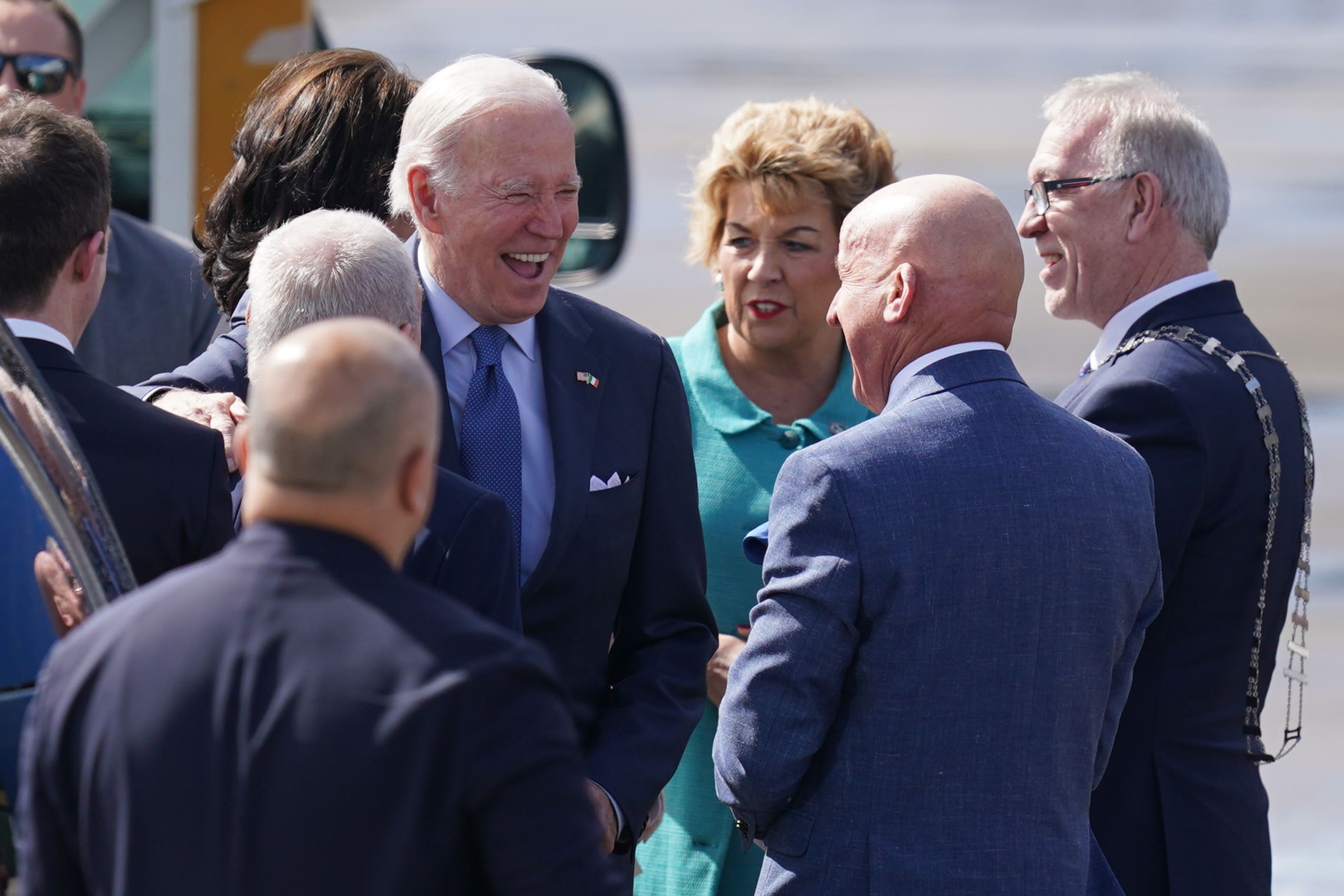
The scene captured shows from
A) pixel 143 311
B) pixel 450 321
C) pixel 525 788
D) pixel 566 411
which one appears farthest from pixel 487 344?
pixel 143 311

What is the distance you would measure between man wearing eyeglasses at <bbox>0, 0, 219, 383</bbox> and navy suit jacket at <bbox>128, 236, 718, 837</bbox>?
1245 millimetres

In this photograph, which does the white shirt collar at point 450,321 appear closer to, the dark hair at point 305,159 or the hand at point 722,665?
the dark hair at point 305,159

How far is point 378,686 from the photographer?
56.4 inches

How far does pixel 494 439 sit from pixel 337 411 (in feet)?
3.55

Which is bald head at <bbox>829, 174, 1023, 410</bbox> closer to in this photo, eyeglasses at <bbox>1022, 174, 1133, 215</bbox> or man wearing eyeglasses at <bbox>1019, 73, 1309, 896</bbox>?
man wearing eyeglasses at <bbox>1019, 73, 1309, 896</bbox>

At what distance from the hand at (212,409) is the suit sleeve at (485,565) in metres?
0.43

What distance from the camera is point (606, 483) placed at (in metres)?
2.58

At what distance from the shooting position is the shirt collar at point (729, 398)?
3393 millimetres

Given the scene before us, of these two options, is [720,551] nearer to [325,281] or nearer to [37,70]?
[325,281]

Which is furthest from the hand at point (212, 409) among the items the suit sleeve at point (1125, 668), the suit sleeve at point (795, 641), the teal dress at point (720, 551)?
the suit sleeve at point (1125, 668)

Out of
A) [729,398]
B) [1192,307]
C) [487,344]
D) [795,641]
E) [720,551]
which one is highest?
[1192,307]

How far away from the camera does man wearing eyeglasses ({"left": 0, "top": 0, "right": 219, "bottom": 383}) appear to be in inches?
149

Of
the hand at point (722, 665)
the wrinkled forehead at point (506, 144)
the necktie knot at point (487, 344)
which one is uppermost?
the wrinkled forehead at point (506, 144)

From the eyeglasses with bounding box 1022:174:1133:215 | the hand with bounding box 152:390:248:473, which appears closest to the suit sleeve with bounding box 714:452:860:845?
the hand with bounding box 152:390:248:473
